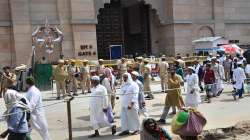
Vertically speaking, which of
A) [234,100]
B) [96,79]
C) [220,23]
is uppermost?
[220,23]

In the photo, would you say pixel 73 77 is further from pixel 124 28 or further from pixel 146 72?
pixel 124 28

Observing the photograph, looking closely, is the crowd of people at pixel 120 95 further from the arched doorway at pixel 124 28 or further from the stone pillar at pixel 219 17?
the stone pillar at pixel 219 17

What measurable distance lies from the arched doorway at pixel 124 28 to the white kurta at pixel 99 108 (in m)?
18.9

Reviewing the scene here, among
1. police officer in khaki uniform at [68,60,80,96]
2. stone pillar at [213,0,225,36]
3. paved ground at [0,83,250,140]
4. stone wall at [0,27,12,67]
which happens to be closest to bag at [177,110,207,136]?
paved ground at [0,83,250,140]

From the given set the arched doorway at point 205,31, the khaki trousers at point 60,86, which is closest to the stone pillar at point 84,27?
the khaki trousers at point 60,86

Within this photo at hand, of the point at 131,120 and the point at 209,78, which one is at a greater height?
the point at 209,78

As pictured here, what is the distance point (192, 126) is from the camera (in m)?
4.33

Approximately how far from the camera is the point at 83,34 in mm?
26172

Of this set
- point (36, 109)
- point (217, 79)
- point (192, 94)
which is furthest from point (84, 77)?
point (36, 109)

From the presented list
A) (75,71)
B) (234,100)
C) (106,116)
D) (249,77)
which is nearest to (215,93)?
(234,100)

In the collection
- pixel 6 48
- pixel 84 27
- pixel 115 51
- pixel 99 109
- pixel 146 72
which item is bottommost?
pixel 99 109

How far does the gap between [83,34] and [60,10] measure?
5.94 ft

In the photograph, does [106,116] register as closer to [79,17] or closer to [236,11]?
[79,17]

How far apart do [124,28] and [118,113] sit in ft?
61.9
